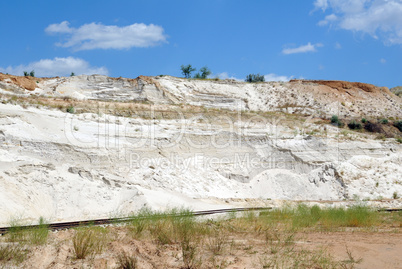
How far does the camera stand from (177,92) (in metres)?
34.2

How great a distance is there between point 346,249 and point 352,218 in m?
4.72

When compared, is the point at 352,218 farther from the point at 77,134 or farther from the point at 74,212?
the point at 77,134

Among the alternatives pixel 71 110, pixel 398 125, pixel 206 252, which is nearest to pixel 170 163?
pixel 71 110

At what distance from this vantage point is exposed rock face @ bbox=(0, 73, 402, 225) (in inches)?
523

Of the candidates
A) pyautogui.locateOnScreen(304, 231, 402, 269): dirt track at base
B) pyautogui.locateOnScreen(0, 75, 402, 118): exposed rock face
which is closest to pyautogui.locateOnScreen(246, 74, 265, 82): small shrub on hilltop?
→ pyautogui.locateOnScreen(0, 75, 402, 118): exposed rock face

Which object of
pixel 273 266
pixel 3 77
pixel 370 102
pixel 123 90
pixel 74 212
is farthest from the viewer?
pixel 370 102

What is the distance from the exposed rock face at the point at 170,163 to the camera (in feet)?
43.6

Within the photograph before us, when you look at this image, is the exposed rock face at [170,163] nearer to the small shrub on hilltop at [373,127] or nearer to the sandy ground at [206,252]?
the small shrub on hilltop at [373,127]

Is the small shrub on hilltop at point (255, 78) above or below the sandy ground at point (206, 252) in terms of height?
above

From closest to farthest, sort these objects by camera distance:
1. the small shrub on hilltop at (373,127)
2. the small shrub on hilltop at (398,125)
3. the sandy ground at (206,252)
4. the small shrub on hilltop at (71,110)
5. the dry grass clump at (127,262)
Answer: the dry grass clump at (127,262) < the sandy ground at (206,252) < the small shrub on hilltop at (71,110) < the small shrub on hilltop at (373,127) < the small shrub on hilltop at (398,125)

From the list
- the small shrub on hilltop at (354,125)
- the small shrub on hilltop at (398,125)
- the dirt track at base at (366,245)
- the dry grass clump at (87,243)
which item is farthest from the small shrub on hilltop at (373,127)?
the dry grass clump at (87,243)

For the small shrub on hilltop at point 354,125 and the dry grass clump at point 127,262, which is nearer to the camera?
the dry grass clump at point 127,262

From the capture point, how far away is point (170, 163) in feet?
61.9

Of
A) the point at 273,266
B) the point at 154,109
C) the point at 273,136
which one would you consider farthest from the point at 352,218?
the point at 154,109
